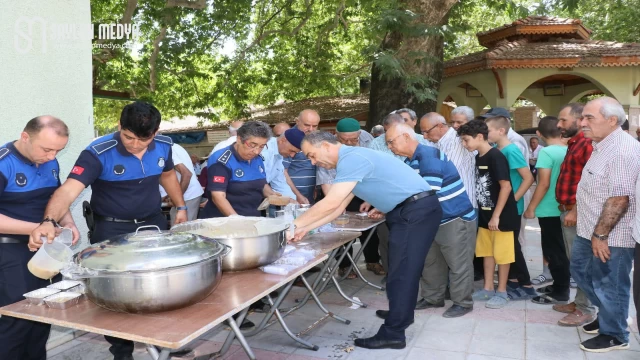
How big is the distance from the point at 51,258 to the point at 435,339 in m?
2.60

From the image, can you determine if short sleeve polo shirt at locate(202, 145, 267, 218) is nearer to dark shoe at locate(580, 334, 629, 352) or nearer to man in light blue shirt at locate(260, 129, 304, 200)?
man in light blue shirt at locate(260, 129, 304, 200)

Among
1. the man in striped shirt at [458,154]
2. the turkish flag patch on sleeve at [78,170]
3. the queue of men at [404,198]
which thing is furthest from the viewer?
the man in striped shirt at [458,154]

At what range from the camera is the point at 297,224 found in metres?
3.00

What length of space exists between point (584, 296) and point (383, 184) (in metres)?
2.02

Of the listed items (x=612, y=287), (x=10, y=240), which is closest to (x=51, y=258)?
(x=10, y=240)

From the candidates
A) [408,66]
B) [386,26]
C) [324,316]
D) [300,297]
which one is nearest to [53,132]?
[324,316]

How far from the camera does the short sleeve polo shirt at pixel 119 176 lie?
276cm

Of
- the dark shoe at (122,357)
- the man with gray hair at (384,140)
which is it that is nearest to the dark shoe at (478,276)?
the man with gray hair at (384,140)

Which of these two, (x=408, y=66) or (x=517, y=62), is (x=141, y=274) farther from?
(x=517, y=62)

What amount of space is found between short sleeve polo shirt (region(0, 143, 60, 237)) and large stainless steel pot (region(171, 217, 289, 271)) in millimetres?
716

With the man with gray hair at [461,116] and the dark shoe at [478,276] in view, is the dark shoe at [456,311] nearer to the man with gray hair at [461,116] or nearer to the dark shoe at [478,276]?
the dark shoe at [478,276]

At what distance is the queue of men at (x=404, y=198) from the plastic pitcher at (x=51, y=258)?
0.27 ft

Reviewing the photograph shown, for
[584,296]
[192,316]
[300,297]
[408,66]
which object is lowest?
[300,297]

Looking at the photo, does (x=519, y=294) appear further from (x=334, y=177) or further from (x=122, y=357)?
(x=122, y=357)
